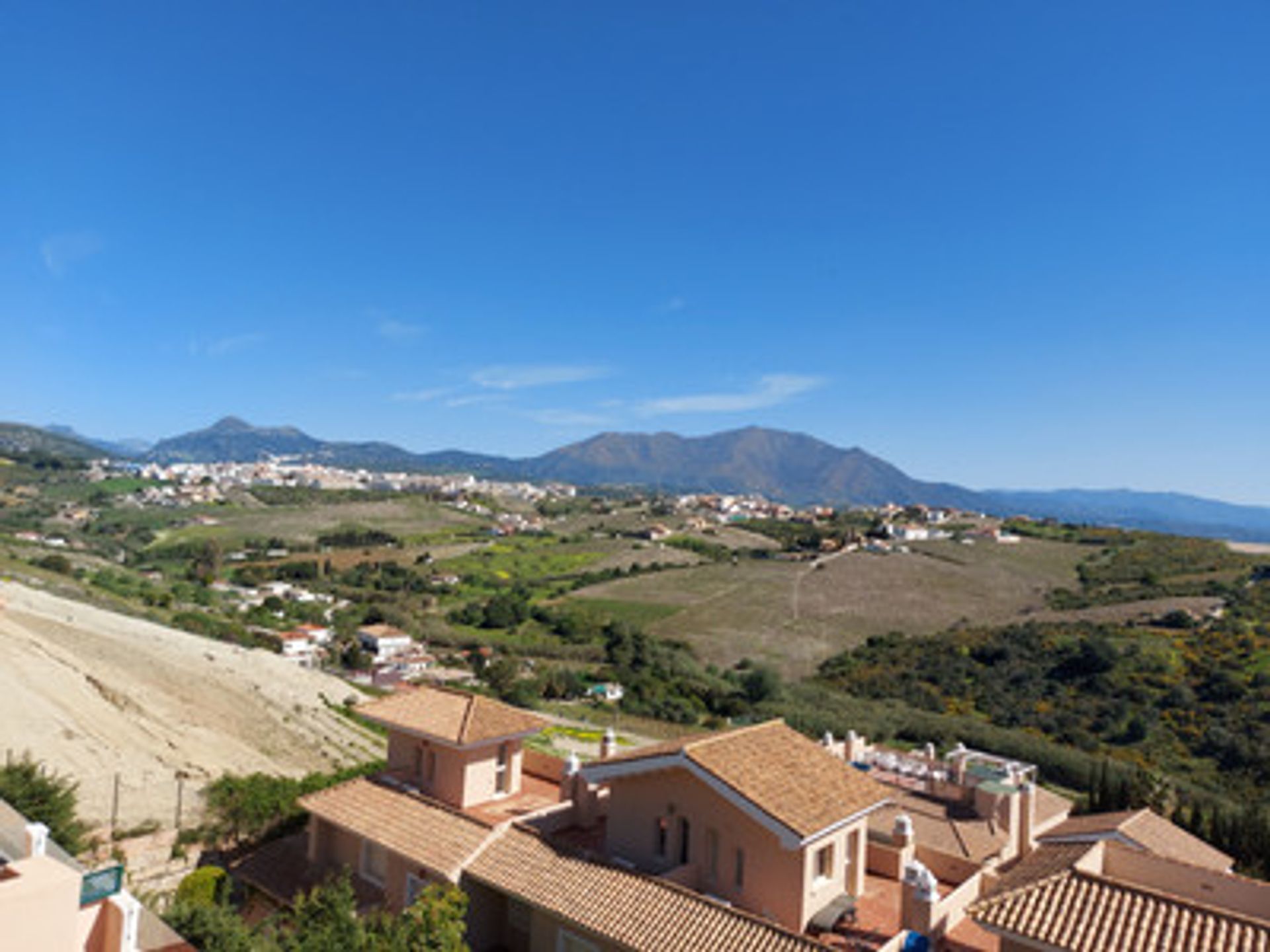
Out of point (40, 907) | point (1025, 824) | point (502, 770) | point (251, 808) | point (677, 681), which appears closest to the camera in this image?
point (40, 907)

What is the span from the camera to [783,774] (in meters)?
10.7

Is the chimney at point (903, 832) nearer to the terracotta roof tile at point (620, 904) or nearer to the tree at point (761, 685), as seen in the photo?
the terracotta roof tile at point (620, 904)

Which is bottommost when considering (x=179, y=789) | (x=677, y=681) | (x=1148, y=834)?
(x=677, y=681)

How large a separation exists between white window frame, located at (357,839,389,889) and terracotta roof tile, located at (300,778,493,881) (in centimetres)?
33

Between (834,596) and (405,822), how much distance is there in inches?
2564

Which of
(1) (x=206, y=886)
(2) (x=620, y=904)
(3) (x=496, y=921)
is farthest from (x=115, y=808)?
(2) (x=620, y=904)

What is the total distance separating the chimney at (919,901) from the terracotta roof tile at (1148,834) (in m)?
4.49

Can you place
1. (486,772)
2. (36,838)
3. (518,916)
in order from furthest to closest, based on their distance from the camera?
(486,772), (518,916), (36,838)

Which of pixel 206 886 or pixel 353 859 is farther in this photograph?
pixel 353 859

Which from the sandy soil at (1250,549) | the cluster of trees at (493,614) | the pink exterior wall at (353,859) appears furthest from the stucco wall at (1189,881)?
the sandy soil at (1250,549)

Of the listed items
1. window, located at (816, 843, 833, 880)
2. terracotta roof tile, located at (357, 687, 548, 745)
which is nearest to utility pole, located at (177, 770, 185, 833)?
terracotta roof tile, located at (357, 687, 548, 745)

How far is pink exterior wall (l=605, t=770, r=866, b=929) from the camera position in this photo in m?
9.64

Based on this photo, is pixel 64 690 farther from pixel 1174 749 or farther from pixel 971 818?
pixel 1174 749

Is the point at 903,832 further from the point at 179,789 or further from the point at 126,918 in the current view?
the point at 179,789
